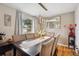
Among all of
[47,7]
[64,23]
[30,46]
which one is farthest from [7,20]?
[64,23]

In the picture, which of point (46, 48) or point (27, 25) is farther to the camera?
point (27, 25)

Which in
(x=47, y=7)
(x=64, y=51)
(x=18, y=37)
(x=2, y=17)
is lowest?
(x=64, y=51)

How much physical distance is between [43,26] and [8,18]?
0.54 meters

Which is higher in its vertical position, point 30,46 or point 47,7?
point 47,7

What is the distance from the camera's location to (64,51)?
172 cm

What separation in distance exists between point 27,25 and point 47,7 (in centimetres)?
42

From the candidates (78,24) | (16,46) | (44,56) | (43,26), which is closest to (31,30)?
(43,26)

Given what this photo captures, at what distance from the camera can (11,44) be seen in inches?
64.0

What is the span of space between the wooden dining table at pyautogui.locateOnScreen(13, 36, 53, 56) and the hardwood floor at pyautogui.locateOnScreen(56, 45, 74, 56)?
242mm

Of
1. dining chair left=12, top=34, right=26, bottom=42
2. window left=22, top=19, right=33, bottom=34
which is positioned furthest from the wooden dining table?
window left=22, top=19, right=33, bottom=34

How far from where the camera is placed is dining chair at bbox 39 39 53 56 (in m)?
1.62

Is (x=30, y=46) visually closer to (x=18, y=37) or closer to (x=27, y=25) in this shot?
(x=18, y=37)

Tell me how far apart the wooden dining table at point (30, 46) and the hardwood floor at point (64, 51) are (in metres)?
0.24

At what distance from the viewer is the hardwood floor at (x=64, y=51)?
170 cm
